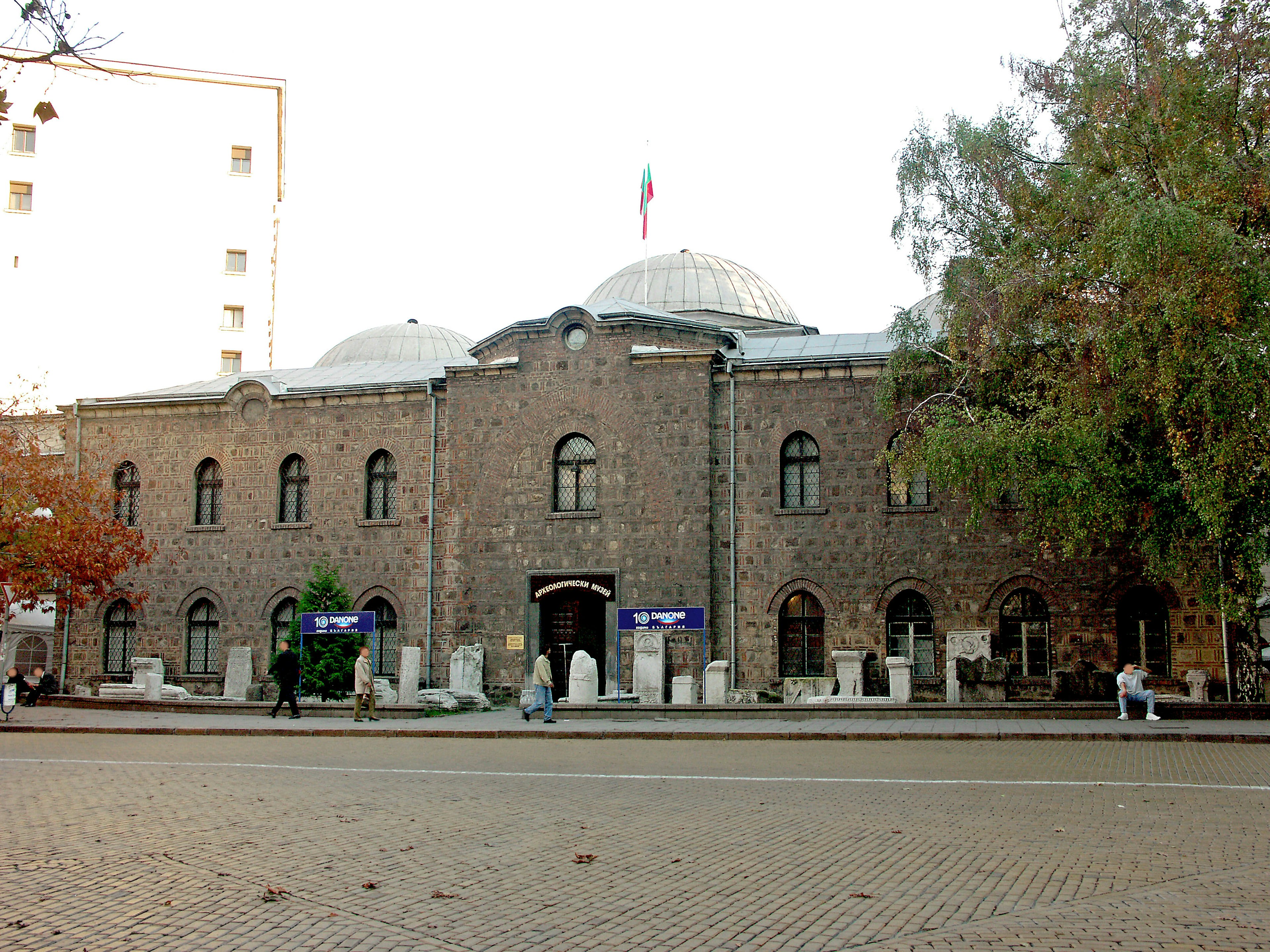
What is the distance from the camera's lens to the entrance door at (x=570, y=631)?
91.4 ft

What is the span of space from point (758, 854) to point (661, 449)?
1898cm

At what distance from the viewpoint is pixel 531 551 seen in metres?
27.8

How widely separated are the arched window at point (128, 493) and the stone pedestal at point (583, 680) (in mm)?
14014

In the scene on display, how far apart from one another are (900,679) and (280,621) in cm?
1582

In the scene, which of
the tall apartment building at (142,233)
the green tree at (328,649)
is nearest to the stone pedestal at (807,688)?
the green tree at (328,649)

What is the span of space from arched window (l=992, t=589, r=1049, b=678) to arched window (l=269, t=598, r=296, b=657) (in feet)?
55.9

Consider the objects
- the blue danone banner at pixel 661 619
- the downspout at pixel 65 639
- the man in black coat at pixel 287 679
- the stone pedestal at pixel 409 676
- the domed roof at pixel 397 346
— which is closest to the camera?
the man in black coat at pixel 287 679

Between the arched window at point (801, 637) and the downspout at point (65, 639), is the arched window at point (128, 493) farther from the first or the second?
the arched window at point (801, 637)

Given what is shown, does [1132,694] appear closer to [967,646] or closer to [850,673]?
[967,646]

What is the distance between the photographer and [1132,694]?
1961 centimetres

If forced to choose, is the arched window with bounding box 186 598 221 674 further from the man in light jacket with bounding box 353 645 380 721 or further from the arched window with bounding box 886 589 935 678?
the arched window with bounding box 886 589 935 678

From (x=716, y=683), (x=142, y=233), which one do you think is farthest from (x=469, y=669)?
(x=142, y=233)

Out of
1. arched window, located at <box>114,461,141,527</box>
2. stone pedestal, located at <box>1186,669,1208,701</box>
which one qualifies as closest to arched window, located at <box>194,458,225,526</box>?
arched window, located at <box>114,461,141,527</box>

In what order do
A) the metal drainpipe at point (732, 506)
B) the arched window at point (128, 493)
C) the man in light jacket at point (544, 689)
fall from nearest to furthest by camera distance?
the man in light jacket at point (544, 689), the metal drainpipe at point (732, 506), the arched window at point (128, 493)
